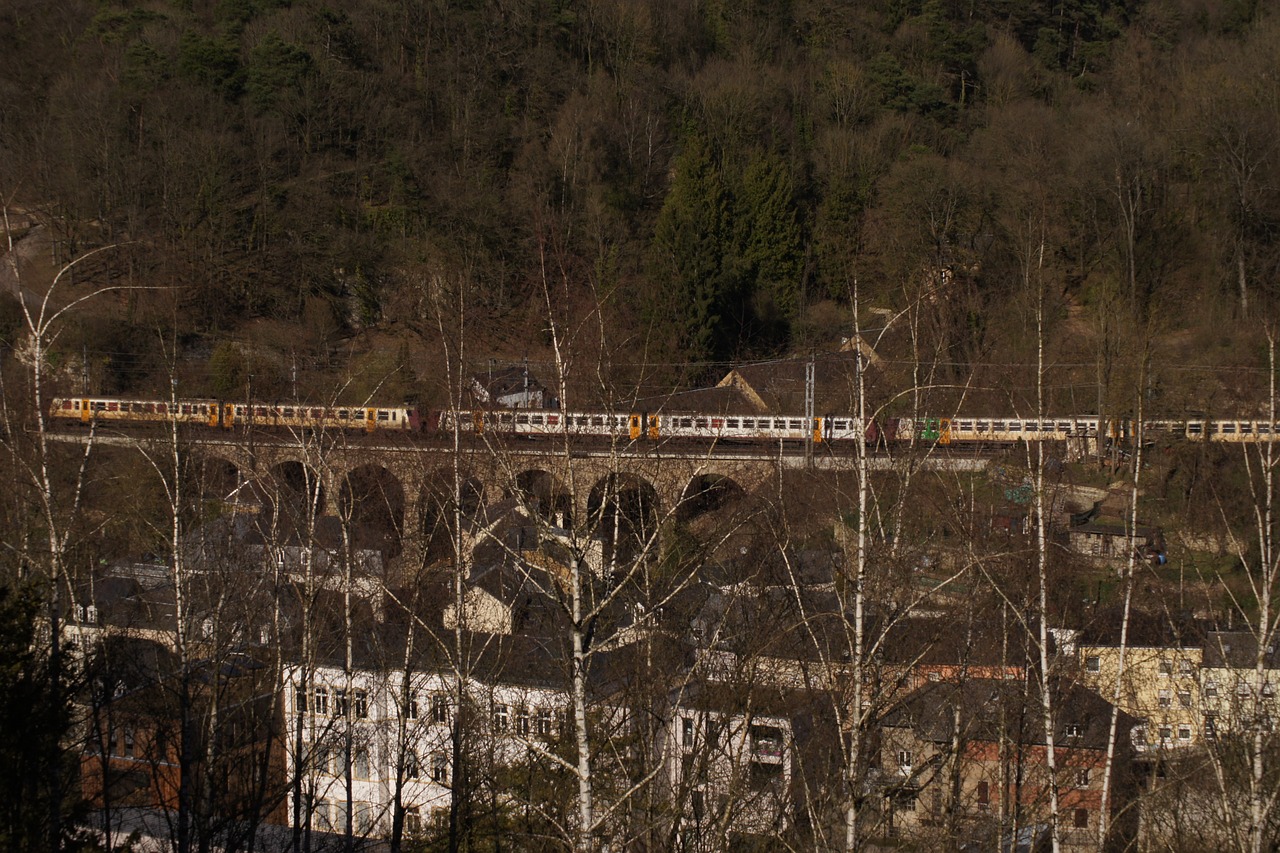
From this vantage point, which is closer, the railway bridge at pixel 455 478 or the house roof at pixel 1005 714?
the railway bridge at pixel 455 478

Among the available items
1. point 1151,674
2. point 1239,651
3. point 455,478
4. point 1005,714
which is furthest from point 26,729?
point 1239,651

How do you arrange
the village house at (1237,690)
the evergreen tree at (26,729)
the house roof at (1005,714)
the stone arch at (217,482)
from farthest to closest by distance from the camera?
the stone arch at (217,482) → the house roof at (1005,714) → the village house at (1237,690) → the evergreen tree at (26,729)

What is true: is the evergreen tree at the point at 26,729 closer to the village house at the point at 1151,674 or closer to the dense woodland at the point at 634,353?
the dense woodland at the point at 634,353

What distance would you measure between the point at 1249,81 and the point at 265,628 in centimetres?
2788

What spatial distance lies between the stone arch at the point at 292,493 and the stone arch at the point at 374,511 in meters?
0.25

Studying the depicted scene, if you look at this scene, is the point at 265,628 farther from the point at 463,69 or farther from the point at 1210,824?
the point at 463,69

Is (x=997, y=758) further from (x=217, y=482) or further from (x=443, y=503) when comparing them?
(x=217, y=482)

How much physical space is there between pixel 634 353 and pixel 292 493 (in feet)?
43.1

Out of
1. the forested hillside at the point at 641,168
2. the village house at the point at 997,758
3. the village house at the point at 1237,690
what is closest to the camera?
the village house at the point at 1237,690

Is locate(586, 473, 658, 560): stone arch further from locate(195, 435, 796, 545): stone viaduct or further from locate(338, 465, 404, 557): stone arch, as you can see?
locate(338, 465, 404, 557): stone arch

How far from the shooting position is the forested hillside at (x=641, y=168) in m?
25.7

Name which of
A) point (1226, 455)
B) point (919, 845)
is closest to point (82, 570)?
point (919, 845)

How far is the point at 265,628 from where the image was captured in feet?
32.2

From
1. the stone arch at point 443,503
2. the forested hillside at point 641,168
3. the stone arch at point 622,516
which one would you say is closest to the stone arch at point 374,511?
the stone arch at point 443,503
